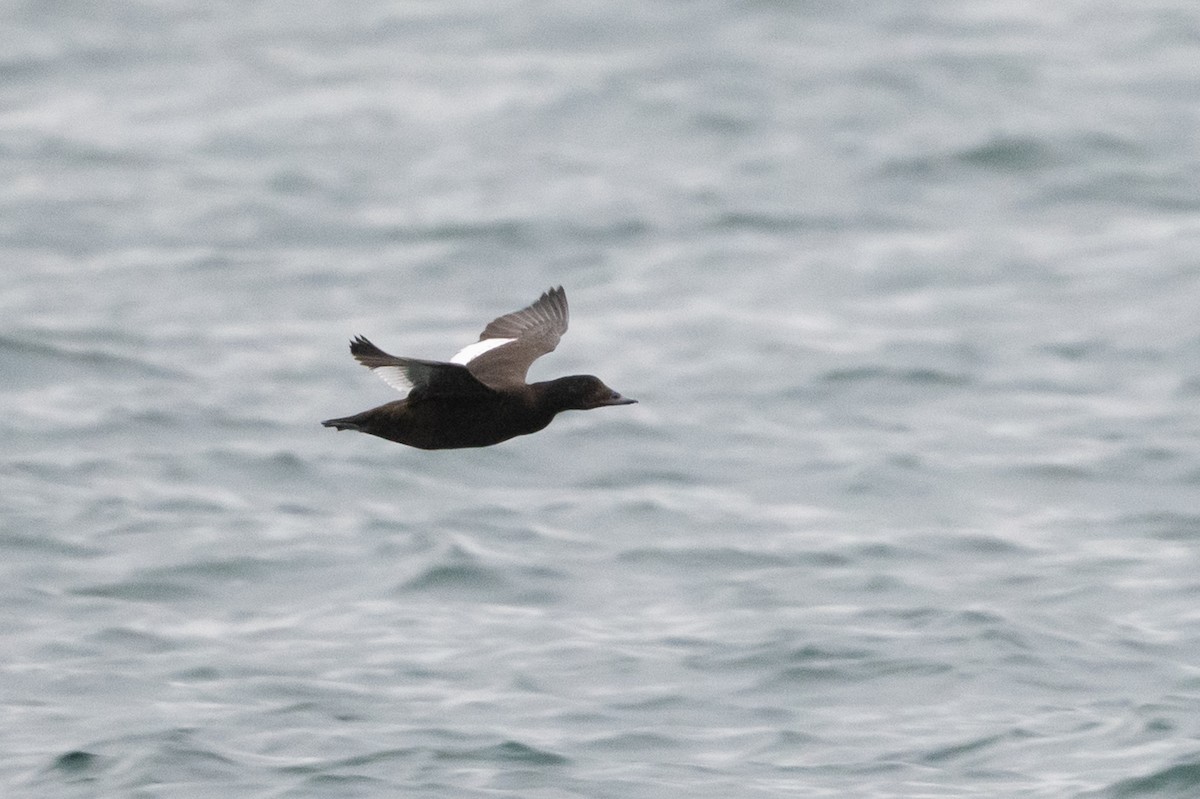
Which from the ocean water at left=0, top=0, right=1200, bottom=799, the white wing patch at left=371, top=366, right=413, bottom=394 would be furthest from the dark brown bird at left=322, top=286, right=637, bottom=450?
the ocean water at left=0, top=0, right=1200, bottom=799

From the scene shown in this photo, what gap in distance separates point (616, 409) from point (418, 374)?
761 centimetres

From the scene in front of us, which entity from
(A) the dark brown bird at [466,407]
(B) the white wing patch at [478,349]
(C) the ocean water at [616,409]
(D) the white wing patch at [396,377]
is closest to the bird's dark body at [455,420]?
(A) the dark brown bird at [466,407]

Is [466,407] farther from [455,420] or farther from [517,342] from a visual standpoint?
[517,342]

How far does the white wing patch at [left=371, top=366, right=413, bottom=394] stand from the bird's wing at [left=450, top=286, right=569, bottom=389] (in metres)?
0.62

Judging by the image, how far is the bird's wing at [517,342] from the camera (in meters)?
Result: 9.46

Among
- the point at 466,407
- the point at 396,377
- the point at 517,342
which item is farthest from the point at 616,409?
the point at 396,377

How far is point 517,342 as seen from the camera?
33.2 feet

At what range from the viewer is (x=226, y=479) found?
1472 centimetres

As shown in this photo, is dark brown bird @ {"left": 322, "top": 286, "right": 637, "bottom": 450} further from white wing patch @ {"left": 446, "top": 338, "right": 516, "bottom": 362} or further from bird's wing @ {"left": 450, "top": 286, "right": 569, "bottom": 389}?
white wing patch @ {"left": 446, "top": 338, "right": 516, "bottom": 362}

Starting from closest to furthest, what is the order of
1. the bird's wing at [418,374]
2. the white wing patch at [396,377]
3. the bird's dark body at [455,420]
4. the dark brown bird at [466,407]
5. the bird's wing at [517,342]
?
the bird's wing at [418,374], the white wing patch at [396,377], the dark brown bird at [466,407], the bird's dark body at [455,420], the bird's wing at [517,342]

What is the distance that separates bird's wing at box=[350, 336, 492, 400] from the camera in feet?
26.4

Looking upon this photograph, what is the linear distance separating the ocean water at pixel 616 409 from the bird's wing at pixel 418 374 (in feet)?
7.38

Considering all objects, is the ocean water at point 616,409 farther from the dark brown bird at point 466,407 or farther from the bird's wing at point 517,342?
the dark brown bird at point 466,407

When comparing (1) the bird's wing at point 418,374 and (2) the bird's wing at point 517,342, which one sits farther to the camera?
(2) the bird's wing at point 517,342
